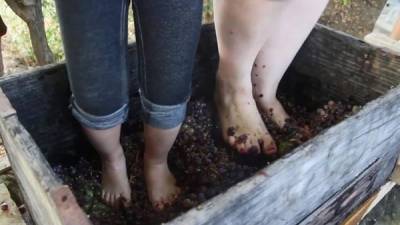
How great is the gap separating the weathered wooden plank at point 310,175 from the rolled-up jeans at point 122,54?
0.24m

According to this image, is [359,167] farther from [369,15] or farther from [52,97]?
[369,15]

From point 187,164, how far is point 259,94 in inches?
11.1

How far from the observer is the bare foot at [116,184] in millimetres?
909

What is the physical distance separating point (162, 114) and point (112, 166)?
181mm

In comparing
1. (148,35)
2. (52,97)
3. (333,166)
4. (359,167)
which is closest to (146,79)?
(148,35)

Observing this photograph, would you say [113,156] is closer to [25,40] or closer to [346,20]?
[25,40]

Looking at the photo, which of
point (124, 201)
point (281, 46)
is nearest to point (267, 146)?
A: point (281, 46)

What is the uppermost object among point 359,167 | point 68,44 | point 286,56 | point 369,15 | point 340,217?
point 68,44

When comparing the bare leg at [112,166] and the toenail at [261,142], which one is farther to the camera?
the toenail at [261,142]

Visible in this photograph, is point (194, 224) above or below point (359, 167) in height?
above

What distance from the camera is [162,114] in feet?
2.69

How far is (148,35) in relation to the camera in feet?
A: 2.38

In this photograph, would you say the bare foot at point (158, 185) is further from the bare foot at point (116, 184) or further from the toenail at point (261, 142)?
the toenail at point (261, 142)

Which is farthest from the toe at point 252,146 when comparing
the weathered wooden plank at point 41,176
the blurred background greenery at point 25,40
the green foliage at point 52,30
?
the green foliage at point 52,30
